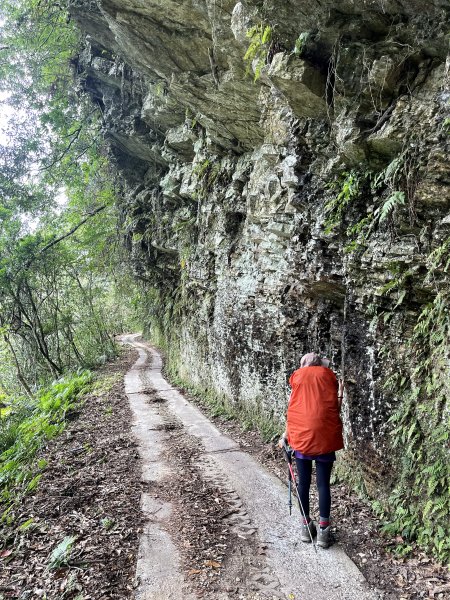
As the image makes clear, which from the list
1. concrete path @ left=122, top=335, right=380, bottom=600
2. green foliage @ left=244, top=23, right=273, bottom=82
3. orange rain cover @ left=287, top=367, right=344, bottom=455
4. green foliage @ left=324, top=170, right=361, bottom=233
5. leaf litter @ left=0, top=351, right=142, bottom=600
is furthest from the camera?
green foliage @ left=244, top=23, right=273, bottom=82

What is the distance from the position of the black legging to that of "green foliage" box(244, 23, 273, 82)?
6081mm

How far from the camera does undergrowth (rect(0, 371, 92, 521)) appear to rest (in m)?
7.94

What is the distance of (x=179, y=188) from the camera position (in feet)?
52.5

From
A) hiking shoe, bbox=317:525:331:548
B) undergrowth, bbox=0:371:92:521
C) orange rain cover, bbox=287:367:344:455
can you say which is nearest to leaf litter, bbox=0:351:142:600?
undergrowth, bbox=0:371:92:521

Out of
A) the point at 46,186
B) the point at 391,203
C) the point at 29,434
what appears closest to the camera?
the point at 391,203

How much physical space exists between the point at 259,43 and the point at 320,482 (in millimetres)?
6531

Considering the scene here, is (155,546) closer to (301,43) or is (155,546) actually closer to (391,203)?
(391,203)

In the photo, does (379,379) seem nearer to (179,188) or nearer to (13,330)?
(179,188)

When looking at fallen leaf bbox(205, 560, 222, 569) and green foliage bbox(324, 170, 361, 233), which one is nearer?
fallen leaf bbox(205, 560, 222, 569)

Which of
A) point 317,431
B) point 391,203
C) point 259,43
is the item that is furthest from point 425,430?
point 259,43

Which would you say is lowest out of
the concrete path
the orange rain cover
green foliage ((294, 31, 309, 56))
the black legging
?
the concrete path

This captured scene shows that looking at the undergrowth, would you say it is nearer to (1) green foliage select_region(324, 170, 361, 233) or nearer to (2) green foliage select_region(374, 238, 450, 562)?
(2) green foliage select_region(374, 238, 450, 562)

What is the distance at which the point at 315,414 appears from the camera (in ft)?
14.8

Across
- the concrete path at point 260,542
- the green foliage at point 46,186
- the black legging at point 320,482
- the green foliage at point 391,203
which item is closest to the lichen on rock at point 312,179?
the green foliage at point 391,203
